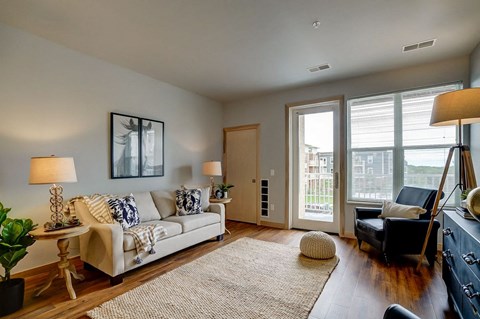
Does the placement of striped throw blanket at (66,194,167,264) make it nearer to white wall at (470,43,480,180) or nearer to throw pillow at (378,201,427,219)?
throw pillow at (378,201,427,219)

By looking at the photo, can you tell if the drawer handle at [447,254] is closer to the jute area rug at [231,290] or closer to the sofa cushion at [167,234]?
the jute area rug at [231,290]

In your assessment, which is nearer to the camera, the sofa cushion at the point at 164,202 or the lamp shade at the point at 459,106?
the lamp shade at the point at 459,106

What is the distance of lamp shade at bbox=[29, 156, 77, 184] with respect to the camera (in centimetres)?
220

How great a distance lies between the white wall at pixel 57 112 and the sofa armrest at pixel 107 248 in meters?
0.70

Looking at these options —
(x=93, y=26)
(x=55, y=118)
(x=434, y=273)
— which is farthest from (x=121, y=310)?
(x=434, y=273)

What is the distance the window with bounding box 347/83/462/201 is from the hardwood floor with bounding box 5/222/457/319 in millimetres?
1140

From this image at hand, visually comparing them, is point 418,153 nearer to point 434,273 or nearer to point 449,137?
point 449,137

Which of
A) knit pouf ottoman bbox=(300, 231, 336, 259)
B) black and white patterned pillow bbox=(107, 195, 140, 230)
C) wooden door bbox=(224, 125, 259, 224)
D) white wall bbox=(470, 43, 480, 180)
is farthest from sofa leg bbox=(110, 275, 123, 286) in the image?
white wall bbox=(470, 43, 480, 180)

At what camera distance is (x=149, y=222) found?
125 inches

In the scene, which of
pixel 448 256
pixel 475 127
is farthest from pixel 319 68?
pixel 448 256

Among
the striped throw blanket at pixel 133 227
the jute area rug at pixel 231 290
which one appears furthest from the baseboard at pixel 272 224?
the striped throw blanket at pixel 133 227

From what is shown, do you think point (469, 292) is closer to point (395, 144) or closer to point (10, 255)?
point (395, 144)

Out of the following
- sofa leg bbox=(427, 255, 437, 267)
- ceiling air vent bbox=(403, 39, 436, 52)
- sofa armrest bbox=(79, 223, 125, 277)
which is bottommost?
sofa leg bbox=(427, 255, 437, 267)

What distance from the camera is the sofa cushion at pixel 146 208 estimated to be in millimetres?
3227
